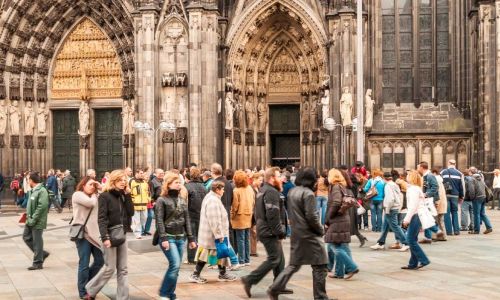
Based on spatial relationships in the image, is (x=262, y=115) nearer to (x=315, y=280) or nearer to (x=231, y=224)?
(x=231, y=224)

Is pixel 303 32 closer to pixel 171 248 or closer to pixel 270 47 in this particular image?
pixel 270 47

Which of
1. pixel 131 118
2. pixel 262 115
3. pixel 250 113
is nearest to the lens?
pixel 250 113

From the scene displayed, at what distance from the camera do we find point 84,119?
34.6 meters

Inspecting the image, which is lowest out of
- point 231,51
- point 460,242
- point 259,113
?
point 460,242

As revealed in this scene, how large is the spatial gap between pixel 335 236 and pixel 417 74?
20.9 meters

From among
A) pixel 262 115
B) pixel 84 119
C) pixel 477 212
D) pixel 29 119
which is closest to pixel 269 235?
pixel 477 212

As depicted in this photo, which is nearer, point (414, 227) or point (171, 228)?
point (171, 228)

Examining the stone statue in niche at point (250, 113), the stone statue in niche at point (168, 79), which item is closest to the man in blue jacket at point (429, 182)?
the stone statue in niche at point (168, 79)

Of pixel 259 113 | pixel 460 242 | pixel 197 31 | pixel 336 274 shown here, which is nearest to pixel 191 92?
pixel 197 31

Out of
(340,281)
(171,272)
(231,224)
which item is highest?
(231,224)

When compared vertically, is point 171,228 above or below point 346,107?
below

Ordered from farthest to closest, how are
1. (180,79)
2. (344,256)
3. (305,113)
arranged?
(305,113), (180,79), (344,256)

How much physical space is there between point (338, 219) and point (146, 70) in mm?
19785

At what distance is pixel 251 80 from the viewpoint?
107 feet
